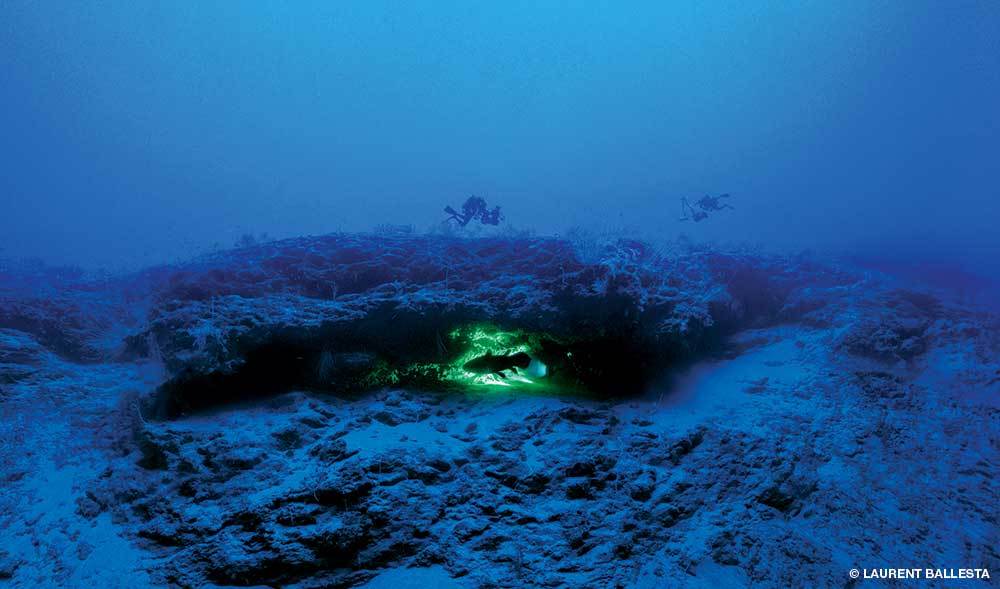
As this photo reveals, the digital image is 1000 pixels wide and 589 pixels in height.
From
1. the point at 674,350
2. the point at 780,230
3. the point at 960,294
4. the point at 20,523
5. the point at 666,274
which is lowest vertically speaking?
the point at 20,523

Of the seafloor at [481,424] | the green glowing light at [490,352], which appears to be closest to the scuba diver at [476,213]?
the seafloor at [481,424]

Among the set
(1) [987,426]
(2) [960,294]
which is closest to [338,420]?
(1) [987,426]

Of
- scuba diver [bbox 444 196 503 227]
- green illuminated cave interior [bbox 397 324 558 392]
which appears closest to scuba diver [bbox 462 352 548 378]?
green illuminated cave interior [bbox 397 324 558 392]

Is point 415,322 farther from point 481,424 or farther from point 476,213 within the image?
point 476,213

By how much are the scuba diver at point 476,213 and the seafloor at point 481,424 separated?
2.86 m

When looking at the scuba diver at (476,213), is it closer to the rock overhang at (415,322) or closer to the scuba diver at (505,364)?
the rock overhang at (415,322)

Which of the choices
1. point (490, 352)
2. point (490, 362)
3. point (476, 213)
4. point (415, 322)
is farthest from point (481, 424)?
point (476, 213)

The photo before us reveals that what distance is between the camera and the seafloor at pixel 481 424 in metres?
4.41

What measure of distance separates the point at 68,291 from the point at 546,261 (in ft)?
32.9

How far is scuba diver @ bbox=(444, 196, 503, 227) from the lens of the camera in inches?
491

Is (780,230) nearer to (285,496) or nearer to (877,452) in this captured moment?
(877,452)

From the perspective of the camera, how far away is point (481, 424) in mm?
6344

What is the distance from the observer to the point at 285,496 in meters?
4.75

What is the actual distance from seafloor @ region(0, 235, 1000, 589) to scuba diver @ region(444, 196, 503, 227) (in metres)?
2.86
